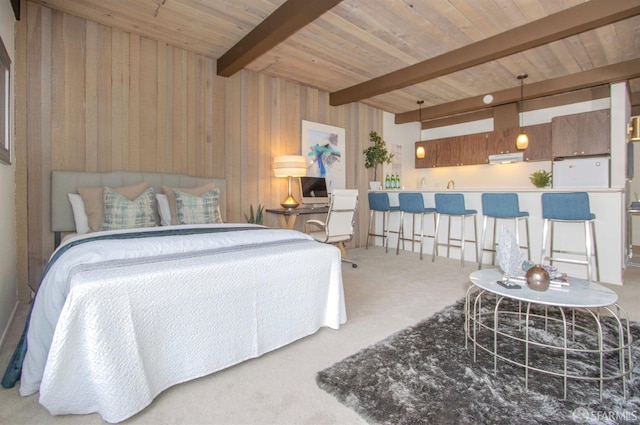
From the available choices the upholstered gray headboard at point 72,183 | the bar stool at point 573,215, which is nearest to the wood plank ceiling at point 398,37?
the upholstered gray headboard at point 72,183

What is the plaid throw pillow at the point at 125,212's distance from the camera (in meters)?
2.64

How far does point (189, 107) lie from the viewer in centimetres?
361

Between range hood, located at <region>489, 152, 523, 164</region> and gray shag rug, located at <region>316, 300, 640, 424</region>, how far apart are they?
4247 mm

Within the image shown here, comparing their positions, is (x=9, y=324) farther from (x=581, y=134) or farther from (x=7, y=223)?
(x=581, y=134)

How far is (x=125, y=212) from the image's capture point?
2672 millimetres

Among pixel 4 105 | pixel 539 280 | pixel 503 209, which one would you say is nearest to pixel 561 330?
pixel 539 280

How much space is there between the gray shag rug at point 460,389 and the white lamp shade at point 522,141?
161 inches

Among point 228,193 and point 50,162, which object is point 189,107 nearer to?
point 228,193

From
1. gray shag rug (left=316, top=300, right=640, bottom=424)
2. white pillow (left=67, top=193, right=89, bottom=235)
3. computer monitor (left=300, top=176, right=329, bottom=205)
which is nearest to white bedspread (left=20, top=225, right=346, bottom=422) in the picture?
gray shag rug (left=316, top=300, right=640, bottom=424)

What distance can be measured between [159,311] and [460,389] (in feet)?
4.87

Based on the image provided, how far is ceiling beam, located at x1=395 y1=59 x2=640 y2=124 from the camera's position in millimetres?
4039

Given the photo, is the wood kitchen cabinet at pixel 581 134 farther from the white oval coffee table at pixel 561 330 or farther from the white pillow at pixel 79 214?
the white pillow at pixel 79 214

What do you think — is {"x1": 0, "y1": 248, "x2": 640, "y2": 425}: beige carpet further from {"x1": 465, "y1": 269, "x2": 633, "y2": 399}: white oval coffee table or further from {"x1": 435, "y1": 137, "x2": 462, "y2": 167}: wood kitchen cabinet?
{"x1": 435, "y1": 137, "x2": 462, "y2": 167}: wood kitchen cabinet

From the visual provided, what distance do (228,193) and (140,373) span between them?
9.19 ft
